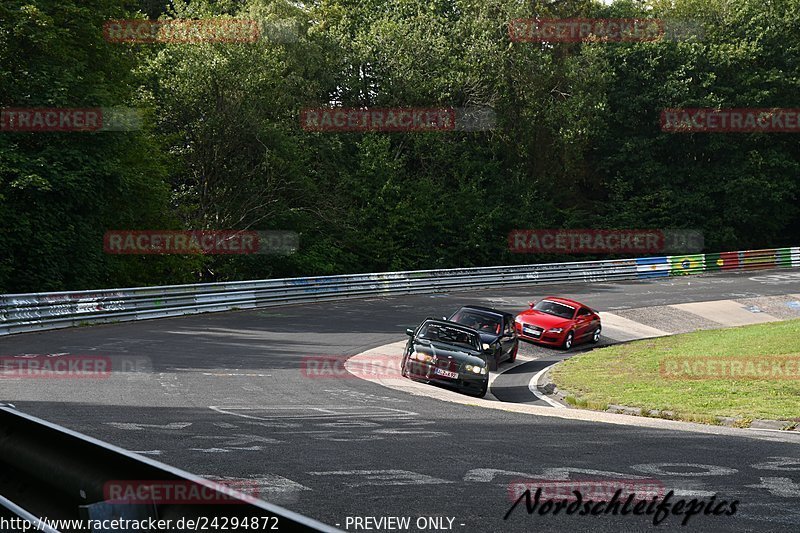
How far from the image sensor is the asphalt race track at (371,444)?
6938 mm

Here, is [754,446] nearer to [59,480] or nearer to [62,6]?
[59,480]

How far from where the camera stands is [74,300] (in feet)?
80.8

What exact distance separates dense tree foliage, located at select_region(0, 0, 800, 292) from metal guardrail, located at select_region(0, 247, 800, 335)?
4.62m

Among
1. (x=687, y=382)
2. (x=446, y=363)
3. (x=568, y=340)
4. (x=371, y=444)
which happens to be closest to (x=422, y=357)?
(x=446, y=363)

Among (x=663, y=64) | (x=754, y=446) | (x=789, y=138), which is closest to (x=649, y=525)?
(x=754, y=446)

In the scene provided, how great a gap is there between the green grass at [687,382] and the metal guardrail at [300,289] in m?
12.2

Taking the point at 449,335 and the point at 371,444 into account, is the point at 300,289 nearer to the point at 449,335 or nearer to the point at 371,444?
the point at 449,335

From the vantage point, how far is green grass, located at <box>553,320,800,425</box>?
1619cm

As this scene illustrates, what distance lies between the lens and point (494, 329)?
24328mm

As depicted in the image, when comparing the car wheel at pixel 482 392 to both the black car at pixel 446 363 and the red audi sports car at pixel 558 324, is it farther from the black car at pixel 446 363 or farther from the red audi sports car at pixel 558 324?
the red audi sports car at pixel 558 324

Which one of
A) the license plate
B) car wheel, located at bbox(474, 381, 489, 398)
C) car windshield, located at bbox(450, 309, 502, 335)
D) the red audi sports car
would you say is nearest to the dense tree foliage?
car windshield, located at bbox(450, 309, 502, 335)

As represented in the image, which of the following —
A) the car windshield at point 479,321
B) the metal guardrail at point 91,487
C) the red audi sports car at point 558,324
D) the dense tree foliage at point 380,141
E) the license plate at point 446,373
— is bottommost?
the red audi sports car at point 558,324

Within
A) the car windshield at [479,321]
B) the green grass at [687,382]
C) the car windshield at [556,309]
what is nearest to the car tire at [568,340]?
the car windshield at [556,309]

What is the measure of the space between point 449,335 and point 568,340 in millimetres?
9108
